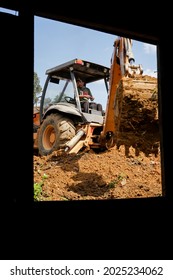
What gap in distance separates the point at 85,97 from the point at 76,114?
0.52 m

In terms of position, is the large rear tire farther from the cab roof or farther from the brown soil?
the cab roof

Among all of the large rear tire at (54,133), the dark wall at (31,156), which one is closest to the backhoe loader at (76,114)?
the large rear tire at (54,133)

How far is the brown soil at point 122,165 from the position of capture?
3.86 m

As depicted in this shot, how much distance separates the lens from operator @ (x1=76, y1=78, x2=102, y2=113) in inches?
232

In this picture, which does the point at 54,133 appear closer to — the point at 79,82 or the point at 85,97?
the point at 85,97

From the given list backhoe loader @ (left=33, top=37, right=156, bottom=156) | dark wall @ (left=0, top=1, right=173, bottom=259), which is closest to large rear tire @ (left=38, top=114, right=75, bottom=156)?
backhoe loader @ (left=33, top=37, right=156, bottom=156)

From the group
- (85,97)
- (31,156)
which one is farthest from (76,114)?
(31,156)

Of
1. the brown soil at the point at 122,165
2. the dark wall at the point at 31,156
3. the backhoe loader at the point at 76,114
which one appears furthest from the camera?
the backhoe loader at the point at 76,114

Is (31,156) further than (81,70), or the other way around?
(81,70)

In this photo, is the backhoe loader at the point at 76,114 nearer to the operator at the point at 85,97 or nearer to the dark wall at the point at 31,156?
the operator at the point at 85,97

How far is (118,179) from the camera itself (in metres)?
4.99

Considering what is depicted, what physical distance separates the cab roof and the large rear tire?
0.94 m

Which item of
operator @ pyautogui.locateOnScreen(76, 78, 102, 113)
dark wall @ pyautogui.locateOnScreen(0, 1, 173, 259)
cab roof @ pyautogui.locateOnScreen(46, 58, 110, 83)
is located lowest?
dark wall @ pyautogui.locateOnScreen(0, 1, 173, 259)

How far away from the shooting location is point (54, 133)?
20.0ft
